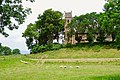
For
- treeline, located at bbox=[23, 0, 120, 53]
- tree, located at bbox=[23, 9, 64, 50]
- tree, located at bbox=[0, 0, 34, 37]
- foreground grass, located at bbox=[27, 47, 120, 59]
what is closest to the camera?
tree, located at bbox=[0, 0, 34, 37]

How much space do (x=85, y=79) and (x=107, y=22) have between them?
1900 centimetres

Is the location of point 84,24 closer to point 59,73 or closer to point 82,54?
point 82,54

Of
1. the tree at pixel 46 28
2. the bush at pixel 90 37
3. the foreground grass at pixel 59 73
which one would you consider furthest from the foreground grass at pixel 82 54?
the foreground grass at pixel 59 73

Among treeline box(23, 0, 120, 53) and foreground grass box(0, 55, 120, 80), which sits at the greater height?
treeline box(23, 0, 120, 53)

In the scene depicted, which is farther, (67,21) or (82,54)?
(67,21)

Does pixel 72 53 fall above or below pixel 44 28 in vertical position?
below

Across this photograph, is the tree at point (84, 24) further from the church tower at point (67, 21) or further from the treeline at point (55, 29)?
the church tower at point (67, 21)

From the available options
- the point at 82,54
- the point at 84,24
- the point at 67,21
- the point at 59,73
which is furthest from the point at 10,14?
the point at 67,21

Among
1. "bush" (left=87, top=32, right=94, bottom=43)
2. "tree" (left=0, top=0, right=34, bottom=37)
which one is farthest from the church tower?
"tree" (left=0, top=0, right=34, bottom=37)

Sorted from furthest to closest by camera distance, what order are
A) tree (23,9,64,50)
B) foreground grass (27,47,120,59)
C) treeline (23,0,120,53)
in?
A: tree (23,9,64,50)
treeline (23,0,120,53)
foreground grass (27,47,120,59)

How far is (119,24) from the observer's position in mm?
37969

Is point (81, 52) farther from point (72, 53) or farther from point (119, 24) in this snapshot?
point (119, 24)

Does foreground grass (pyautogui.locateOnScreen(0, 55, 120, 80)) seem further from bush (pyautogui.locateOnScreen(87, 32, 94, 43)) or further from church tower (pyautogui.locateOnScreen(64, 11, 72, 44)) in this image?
church tower (pyautogui.locateOnScreen(64, 11, 72, 44))

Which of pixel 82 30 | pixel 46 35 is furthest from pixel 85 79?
pixel 46 35
